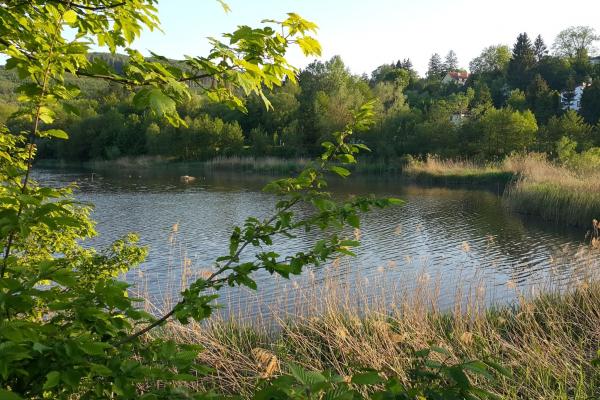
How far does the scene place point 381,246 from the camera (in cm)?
1434

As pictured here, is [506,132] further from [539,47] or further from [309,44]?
[539,47]

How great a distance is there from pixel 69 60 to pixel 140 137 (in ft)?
209

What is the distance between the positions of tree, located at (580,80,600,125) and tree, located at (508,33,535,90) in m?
15.9

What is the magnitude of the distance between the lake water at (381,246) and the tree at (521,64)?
46.0 metres

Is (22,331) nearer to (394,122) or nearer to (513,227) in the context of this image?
(513,227)

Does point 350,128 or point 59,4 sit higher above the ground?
point 59,4

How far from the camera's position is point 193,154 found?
184 ft

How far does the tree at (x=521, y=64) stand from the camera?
68.8 metres

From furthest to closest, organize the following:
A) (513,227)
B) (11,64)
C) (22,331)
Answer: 1. (513,227)
2. (11,64)
3. (22,331)

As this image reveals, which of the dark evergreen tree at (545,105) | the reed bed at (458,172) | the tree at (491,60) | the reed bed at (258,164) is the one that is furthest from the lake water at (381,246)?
the tree at (491,60)

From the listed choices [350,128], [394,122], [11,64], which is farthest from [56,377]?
[394,122]

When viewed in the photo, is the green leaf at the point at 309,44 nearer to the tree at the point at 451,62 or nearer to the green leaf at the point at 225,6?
the green leaf at the point at 225,6

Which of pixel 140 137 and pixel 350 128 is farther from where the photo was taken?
pixel 140 137

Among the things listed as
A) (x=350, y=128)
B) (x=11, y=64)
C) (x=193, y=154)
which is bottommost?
(x=193, y=154)
